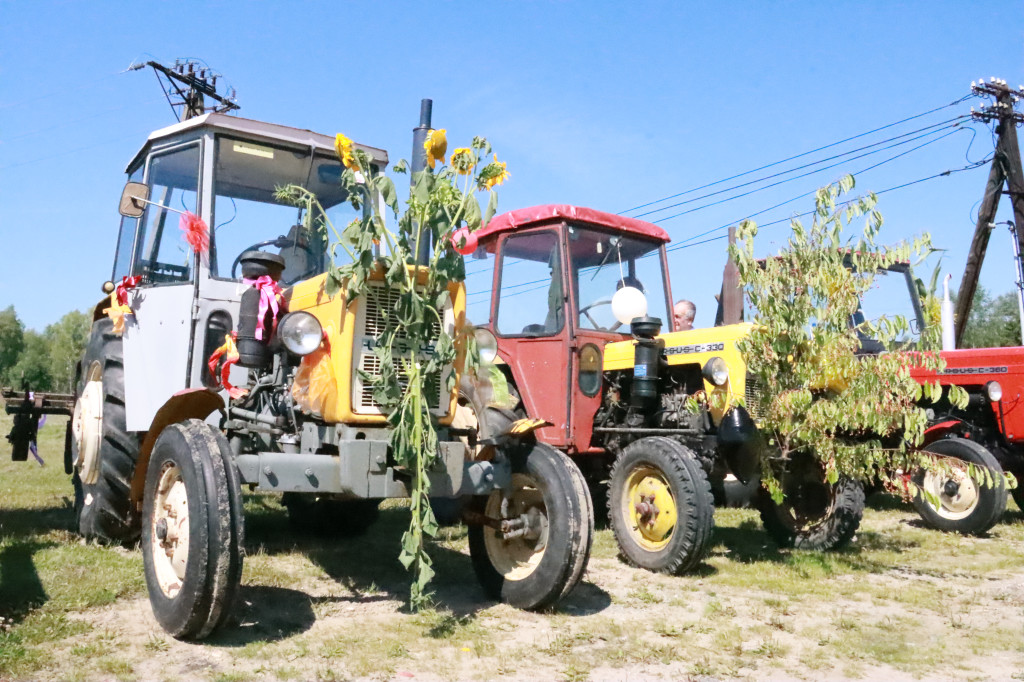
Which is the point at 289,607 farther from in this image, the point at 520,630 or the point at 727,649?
the point at 727,649

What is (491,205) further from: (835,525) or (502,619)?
(835,525)

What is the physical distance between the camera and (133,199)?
5.02 metres

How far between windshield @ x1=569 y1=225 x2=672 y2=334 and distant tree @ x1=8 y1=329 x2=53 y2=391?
2586 inches

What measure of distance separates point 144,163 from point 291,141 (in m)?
1.11

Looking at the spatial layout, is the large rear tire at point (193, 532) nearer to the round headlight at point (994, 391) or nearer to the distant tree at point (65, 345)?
the round headlight at point (994, 391)

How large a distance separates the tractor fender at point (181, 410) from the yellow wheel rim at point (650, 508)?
2874mm

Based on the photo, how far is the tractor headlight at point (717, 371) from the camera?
600 cm

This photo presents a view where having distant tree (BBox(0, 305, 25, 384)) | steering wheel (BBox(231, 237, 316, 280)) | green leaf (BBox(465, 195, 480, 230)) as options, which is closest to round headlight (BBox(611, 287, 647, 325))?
steering wheel (BBox(231, 237, 316, 280))

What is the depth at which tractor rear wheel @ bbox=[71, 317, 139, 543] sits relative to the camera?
509cm

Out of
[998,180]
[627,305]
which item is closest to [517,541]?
[627,305]

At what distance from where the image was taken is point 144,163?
570 cm

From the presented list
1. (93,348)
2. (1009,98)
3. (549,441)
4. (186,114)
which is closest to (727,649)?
(549,441)

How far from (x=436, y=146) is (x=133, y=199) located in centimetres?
218

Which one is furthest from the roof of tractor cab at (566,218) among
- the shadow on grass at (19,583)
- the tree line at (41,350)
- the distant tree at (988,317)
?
the tree line at (41,350)
